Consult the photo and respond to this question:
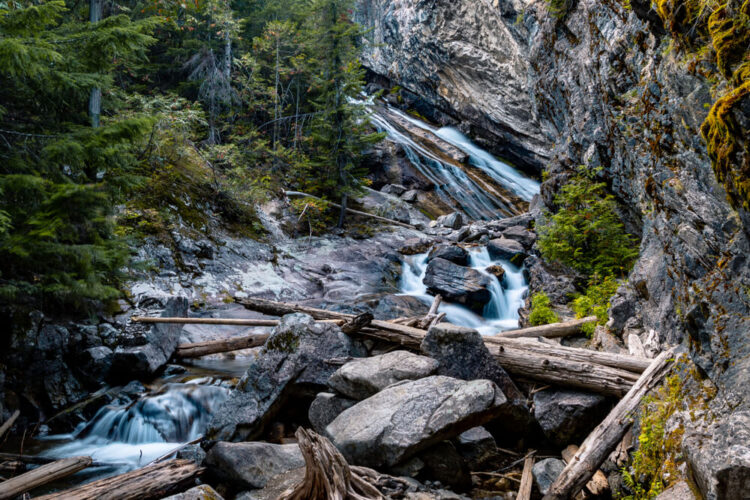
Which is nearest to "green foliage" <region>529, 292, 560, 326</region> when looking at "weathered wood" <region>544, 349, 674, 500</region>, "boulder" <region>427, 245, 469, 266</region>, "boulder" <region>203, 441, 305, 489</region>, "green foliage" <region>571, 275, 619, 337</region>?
"green foliage" <region>571, 275, 619, 337</region>

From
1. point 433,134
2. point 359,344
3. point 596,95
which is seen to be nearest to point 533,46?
point 596,95

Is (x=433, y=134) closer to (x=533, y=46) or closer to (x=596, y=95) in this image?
(x=533, y=46)

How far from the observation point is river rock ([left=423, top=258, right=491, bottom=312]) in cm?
1247

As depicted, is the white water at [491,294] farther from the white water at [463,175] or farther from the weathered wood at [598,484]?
the white water at [463,175]

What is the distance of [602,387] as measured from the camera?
5.17 metres

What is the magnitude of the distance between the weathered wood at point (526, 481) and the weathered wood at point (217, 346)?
210 inches

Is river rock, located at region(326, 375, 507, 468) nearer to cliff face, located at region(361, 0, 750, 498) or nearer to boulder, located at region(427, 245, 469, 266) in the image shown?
cliff face, located at region(361, 0, 750, 498)

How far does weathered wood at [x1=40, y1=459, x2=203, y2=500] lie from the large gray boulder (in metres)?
0.72

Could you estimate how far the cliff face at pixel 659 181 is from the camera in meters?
2.87

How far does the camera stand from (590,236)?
9.95 m

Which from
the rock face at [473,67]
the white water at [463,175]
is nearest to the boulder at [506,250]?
the white water at [463,175]

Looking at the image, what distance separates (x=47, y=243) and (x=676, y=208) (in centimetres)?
722

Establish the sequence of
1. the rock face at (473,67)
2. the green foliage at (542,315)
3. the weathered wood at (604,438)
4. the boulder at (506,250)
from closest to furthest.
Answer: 1. the weathered wood at (604,438)
2. the green foliage at (542,315)
3. the boulder at (506,250)
4. the rock face at (473,67)

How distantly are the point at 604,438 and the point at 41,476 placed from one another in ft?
20.2
